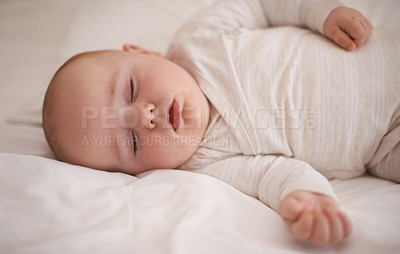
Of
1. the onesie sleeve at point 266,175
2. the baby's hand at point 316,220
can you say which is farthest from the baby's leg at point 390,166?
the baby's hand at point 316,220

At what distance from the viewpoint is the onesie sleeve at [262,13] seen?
1.22 m

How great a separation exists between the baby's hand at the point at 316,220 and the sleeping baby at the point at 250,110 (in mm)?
177

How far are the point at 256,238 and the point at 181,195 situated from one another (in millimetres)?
222

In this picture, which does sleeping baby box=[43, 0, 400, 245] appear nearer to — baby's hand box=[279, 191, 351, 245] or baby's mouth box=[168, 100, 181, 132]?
baby's mouth box=[168, 100, 181, 132]

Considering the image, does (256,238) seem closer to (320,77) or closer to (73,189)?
(73,189)

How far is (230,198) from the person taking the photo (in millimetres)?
862

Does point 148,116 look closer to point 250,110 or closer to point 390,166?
point 250,110

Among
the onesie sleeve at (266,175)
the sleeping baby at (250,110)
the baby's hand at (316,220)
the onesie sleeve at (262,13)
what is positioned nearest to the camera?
the baby's hand at (316,220)

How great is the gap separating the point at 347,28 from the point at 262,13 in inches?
15.3

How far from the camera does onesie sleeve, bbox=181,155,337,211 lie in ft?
2.86

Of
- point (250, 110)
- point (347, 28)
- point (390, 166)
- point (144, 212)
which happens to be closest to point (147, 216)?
point (144, 212)

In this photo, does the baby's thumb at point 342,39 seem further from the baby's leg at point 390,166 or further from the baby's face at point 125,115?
the baby's face at point 125,115

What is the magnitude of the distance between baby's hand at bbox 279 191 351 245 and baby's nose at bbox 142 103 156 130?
0.46 meters

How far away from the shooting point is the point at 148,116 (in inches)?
38.0
